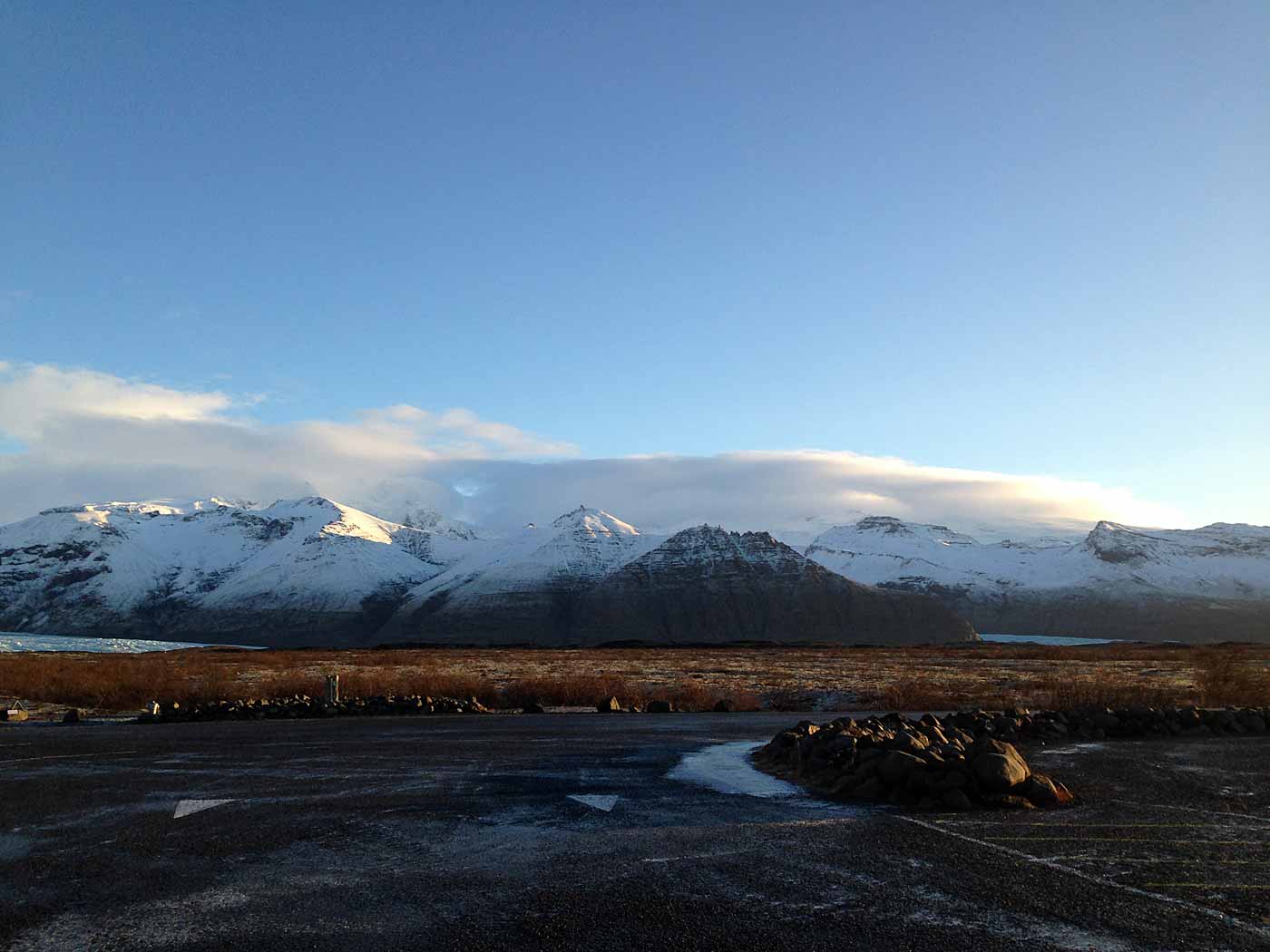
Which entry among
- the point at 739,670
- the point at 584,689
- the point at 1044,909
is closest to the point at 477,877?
the point at 1044,909

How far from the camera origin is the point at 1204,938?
716cm

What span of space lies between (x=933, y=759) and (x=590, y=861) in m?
6.11

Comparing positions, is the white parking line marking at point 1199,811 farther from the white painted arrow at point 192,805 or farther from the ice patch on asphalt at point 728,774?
the white painted arrow at point 192,805

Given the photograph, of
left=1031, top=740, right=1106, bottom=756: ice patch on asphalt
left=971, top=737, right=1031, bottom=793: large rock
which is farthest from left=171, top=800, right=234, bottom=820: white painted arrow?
left=1031, top=740, right=1106, bottom=756: ice patch on asphalt

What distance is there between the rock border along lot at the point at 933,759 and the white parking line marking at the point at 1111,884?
5.51 feet

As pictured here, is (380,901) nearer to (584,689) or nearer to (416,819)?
(416,819)

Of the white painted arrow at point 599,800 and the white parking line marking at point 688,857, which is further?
the white painted arrow at point 599,800

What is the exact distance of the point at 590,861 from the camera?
30.6ft

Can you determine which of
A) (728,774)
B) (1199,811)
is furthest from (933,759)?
(728,774)

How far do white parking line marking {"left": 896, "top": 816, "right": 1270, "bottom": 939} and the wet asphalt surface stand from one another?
3 centimetres

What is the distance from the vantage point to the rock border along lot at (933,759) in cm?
1237

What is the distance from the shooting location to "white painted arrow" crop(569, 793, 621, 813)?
12203 millimetres

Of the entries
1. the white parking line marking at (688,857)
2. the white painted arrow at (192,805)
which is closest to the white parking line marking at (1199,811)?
the white parking line marking at (688,857)

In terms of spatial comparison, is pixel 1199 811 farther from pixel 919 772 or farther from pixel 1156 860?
pixel 919 772
